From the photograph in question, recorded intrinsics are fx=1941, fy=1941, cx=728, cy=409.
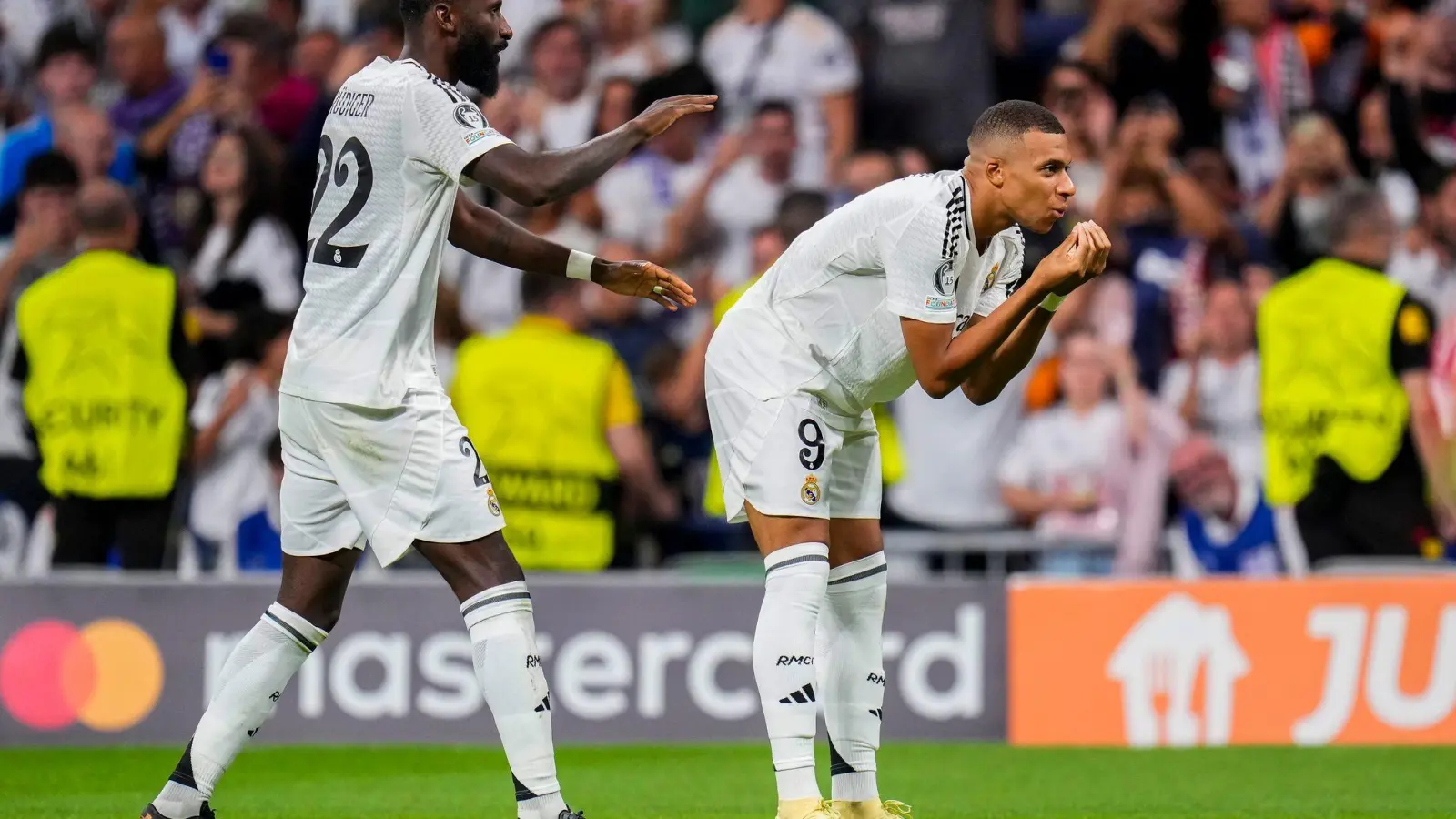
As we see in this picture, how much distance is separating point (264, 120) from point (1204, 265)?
19.4 feet

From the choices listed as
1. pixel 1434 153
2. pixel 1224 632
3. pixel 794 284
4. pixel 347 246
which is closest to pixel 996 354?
pixel 794 284

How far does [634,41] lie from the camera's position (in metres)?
12.8

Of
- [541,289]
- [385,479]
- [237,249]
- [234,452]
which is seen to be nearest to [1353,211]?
[541,289]

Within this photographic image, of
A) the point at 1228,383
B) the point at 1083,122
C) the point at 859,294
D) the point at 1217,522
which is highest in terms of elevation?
the point at 1083,122

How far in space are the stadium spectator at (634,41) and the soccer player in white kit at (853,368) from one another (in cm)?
709

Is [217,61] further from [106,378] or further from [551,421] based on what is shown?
[551,421]

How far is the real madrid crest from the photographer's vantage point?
5.46m

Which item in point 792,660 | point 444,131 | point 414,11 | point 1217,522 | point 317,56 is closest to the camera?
point 444,131

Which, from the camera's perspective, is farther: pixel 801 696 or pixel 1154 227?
pixel 1154 227

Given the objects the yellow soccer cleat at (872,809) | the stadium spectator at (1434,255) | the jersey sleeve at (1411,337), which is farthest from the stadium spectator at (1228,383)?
the yellow soccer cleat at (872,809)

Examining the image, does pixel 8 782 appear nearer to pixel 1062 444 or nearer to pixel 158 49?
pixel 1062 444

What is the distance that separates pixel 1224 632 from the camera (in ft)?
29.0

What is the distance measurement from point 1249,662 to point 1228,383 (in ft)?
7.87

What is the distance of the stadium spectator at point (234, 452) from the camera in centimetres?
1068
